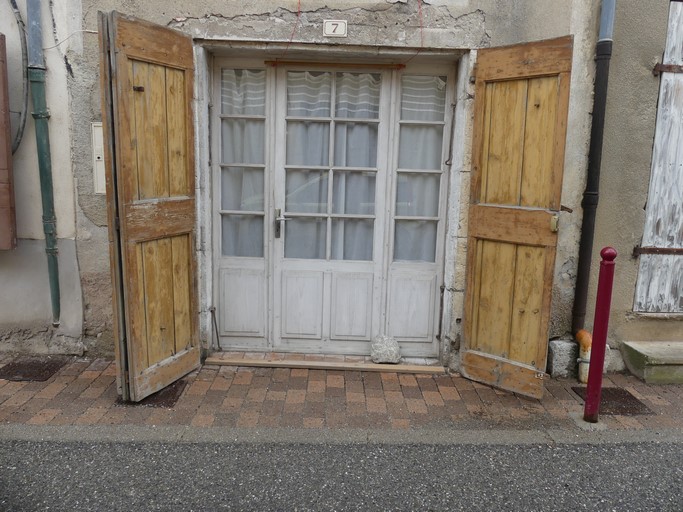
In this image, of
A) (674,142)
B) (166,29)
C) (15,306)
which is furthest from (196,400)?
(674,142)

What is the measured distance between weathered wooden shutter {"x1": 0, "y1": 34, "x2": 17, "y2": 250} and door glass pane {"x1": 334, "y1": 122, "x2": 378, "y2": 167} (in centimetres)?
244

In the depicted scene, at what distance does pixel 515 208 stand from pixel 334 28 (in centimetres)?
184

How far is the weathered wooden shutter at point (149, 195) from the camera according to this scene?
320 cm

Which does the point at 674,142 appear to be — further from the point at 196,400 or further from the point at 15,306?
the point at 15,306

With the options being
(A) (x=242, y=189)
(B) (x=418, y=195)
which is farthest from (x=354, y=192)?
(A) (x=242, y=189)

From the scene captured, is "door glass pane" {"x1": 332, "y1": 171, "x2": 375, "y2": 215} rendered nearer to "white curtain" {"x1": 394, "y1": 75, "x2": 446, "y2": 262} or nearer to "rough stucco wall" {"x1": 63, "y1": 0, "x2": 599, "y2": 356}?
"white curtain" {"x1": 394, "y1": 75, "x2": 446, "y2": 262}

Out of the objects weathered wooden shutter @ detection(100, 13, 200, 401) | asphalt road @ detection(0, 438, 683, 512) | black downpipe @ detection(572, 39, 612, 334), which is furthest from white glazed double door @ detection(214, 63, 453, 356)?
asphalt road @ detection(0, 438, 683, 512)

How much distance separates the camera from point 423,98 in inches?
160

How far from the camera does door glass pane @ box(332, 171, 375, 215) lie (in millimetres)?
4168

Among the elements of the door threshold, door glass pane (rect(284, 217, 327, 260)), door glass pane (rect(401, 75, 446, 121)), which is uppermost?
door glass pane (rect(401, 75, 446, 121))

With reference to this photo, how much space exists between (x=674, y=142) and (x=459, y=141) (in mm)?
1702

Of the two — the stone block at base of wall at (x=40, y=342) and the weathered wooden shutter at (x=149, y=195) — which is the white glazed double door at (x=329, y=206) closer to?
the weathered wooden shutter at (x=149, y=195)

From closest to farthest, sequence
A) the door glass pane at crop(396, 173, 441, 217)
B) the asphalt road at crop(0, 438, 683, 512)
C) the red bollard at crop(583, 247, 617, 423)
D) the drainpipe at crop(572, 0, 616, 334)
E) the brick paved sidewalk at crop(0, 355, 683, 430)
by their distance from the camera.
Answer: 1. the asphalt road at crop(0, 438, 683, 512)
2. the red bollard at crop(583, 247, 617, 423)
3. the brick paved sidewalk at crop(0, 355, 683, 430)
4. the drainpipe at crop(572, 0, 616, 334)
5. the door glass pane at crop(396, 173, 441, 217)

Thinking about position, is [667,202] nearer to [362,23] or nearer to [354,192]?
[354,192]
